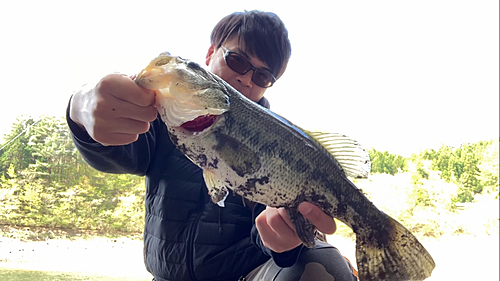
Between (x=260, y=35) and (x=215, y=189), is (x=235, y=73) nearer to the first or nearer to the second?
(x=260, y=35)

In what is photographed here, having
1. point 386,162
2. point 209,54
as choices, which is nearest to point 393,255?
point 209,54

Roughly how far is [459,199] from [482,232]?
67 cm

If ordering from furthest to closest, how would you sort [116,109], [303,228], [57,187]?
[57,187], [303,228], [116,109]

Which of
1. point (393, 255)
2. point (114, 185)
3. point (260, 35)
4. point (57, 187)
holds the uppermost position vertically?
point (260, 35)

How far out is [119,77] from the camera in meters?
0.65

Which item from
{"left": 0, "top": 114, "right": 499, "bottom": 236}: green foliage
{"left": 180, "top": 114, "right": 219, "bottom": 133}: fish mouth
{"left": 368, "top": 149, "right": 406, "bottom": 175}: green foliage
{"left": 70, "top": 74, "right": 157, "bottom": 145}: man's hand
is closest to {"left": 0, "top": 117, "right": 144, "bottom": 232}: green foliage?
{"left": 0, "top": 114, "right": 499, "bottom": 236}: green foliage

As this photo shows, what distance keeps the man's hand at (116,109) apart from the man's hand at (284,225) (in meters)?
0.38

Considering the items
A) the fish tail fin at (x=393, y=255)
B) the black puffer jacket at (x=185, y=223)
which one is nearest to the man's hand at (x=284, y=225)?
the fish tail fin at (x=393, y=255)

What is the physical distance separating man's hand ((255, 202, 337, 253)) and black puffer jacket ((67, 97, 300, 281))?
224 millimetres

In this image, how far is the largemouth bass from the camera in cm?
65

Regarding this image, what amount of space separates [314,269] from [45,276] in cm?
306

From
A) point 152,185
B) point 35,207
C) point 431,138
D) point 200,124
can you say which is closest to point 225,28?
point 152,185

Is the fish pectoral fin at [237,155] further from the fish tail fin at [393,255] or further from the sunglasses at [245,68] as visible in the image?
the sunglasses at [245,68]

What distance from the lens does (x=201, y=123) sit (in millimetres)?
690
